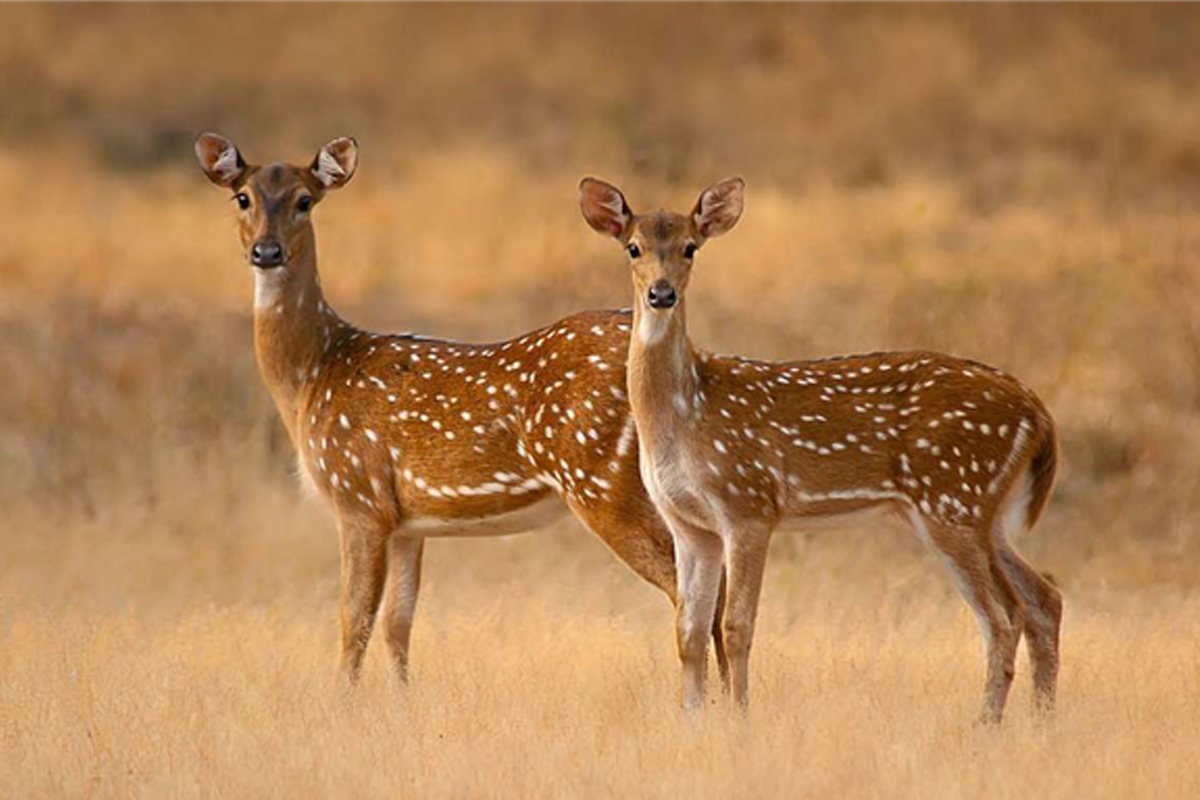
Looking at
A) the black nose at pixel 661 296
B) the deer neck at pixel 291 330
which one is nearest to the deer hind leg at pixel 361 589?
the deer neck at pixel 291 330

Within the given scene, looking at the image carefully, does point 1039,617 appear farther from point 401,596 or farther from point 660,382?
point 401,596

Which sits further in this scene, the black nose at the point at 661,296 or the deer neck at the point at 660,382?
the deer neck at the point at 660,382

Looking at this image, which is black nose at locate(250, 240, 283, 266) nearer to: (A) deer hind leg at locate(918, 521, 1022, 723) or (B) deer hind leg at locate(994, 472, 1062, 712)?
(A) deer hind leg at locate(918, 521, 1022, 723)

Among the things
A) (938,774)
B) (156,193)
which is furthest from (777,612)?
(156,193)

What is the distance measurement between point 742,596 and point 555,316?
9791mm

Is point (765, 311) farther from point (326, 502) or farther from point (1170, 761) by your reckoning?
point (1170, 761)

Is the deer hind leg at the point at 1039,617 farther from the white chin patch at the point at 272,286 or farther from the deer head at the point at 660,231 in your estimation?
the white chin patch at the point at 272,286

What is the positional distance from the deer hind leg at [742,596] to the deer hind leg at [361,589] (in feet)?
5.95

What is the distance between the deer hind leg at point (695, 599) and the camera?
1048 cm

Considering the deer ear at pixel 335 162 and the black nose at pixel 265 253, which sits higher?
the deer ear at pixel 335 162

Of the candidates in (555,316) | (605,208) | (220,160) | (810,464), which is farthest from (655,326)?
(555,316)

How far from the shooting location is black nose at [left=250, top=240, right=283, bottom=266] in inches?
455

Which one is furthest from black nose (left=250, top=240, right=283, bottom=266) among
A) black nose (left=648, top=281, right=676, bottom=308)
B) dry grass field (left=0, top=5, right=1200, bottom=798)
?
black nose (left=648, top=281, right=676, bottom=308)

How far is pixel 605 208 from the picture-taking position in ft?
35.5
